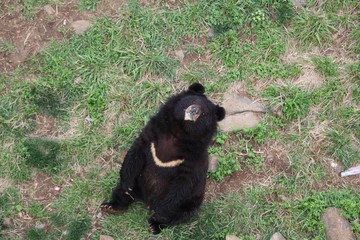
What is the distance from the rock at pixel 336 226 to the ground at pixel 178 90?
7 centimetres

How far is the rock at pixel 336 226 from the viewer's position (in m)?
6.08

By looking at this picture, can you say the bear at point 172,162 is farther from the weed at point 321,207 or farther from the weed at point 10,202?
the weed at point 321,207

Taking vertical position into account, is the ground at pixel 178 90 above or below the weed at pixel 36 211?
above

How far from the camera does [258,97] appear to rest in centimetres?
682

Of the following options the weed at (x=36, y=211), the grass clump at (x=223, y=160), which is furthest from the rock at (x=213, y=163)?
the weed at (x=36, y=211)

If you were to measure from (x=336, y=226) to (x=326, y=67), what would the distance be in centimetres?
183

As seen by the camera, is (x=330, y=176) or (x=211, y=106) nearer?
(x=211, y=106)

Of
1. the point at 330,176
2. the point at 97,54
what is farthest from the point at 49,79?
the point at 330,176

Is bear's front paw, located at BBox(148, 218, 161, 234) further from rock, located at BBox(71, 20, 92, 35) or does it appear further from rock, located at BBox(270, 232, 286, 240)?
rock, located at BBox(71, 20, 92, 35)

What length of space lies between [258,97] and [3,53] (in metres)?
2.80

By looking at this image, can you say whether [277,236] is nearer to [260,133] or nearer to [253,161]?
[253,161]

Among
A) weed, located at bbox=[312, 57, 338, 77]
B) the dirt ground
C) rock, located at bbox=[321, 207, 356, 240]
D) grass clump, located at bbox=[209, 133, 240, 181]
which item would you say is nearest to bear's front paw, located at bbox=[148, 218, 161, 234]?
grass clump, located at bbox=[209, 133, 240, 181]

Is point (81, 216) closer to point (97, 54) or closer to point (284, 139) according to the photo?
point (97, 54)

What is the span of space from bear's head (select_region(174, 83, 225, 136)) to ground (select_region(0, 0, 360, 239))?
104 cm
